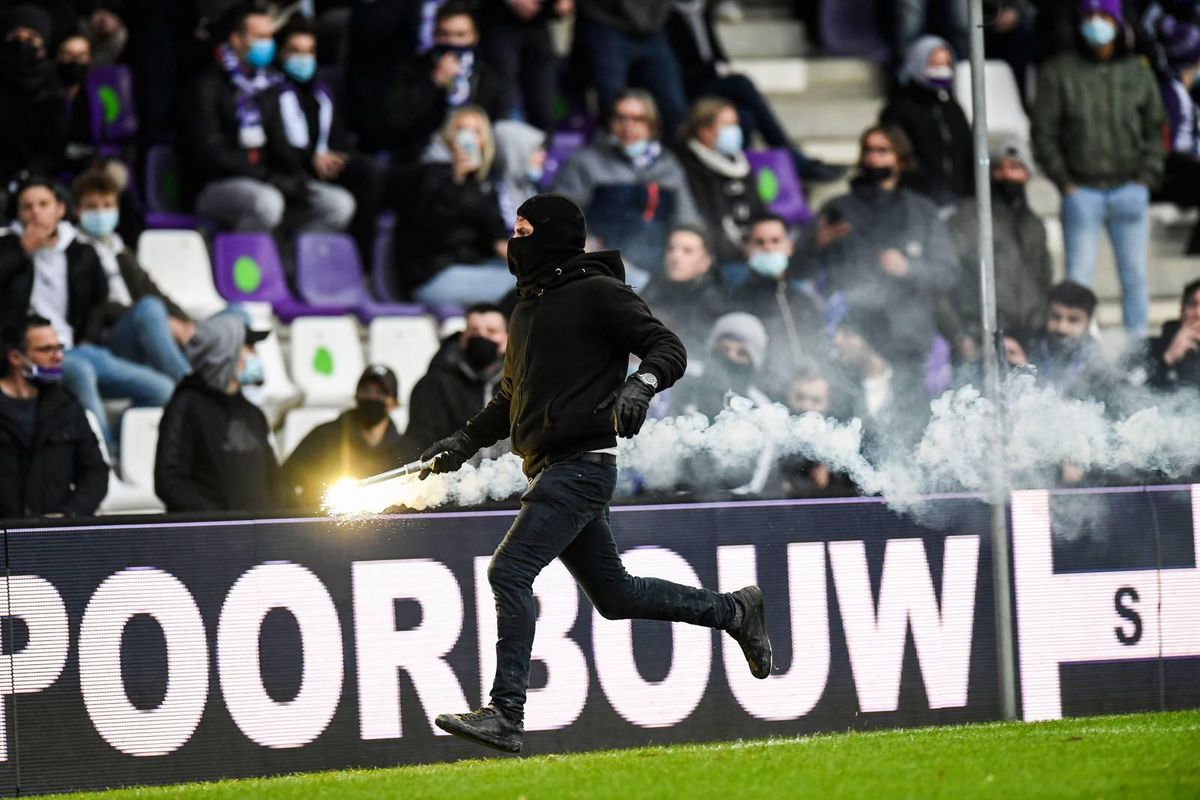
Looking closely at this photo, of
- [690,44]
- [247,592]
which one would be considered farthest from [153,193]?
[247,592]

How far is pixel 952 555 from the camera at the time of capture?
28.7 feet

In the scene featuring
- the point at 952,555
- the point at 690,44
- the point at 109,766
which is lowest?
the point at 109,766

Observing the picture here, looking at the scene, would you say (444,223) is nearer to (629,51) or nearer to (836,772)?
(629,51)

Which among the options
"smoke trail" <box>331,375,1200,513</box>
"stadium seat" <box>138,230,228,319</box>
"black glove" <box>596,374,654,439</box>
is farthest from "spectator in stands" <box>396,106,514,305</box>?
"black glove" <box>596,374,654,439</box>

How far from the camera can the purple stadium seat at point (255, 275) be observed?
39.8ft

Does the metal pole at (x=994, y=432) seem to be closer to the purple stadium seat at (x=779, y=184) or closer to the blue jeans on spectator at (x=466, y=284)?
the blue jeans on spectator at (x=466, y=284)

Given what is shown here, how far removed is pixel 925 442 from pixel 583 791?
9.53 ft

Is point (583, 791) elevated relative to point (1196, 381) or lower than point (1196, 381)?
lower

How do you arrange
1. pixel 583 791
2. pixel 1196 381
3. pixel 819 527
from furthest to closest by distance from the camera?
pixel 1196 381
pixel 819 527
pixel 583 791

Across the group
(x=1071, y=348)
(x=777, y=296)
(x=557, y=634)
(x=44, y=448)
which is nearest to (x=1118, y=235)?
(x=1071, y=348)

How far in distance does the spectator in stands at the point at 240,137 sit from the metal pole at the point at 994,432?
4.91m

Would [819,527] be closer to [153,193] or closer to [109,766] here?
[109,766]

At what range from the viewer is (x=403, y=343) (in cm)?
1207

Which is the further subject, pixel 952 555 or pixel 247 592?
pixel 952 555
